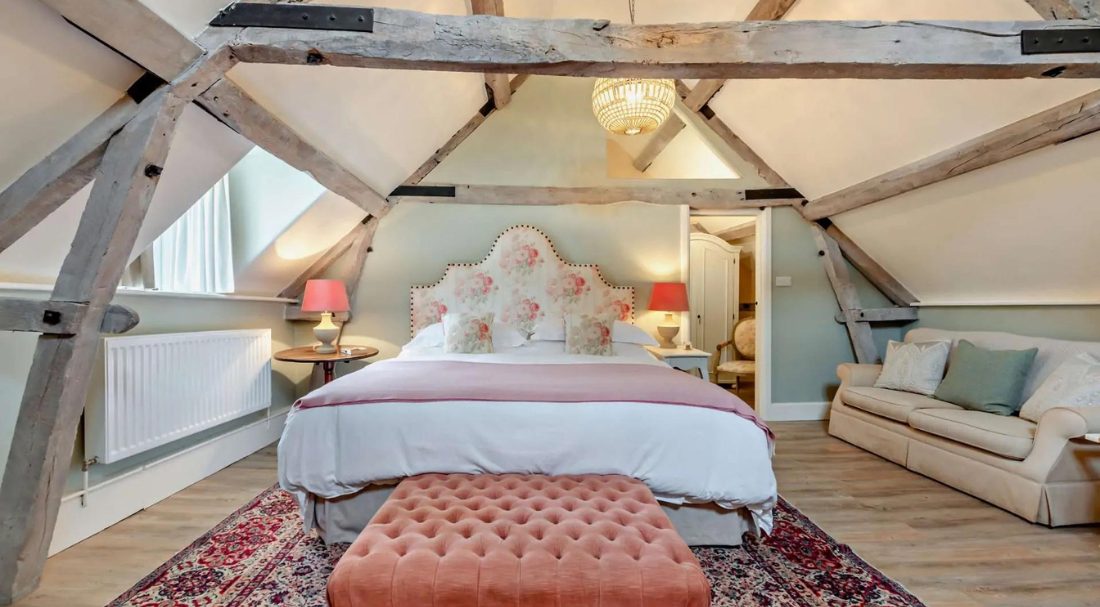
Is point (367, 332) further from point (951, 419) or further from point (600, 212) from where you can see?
point (951, 419)

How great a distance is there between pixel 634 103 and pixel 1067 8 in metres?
1.79

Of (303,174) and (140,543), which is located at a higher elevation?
(303,174)

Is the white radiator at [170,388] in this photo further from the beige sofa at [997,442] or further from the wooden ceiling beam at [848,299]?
the wooden ceiling beam at [848,299]

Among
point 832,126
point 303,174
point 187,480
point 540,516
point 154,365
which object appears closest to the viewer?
point 540,516

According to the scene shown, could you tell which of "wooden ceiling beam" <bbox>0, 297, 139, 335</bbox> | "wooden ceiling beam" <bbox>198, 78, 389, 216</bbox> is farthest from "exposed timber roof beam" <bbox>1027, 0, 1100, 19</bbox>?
"wooden ceiling beam" <bbox>0, 297, 139, 335</bbox>

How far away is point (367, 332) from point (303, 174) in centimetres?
151

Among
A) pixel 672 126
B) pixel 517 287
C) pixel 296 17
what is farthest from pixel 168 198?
pixel 672 126

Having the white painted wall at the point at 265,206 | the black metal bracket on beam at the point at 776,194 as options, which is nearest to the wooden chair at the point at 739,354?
the black metal bracket on beam at the point at 776,194

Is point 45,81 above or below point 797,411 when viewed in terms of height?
above

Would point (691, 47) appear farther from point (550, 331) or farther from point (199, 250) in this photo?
point (199, 250)

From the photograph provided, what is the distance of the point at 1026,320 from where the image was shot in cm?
317

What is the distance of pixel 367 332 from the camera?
4.08 m

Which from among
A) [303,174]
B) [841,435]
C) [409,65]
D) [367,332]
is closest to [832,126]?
[841,435]

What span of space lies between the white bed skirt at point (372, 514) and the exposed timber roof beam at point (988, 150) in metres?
2.33
